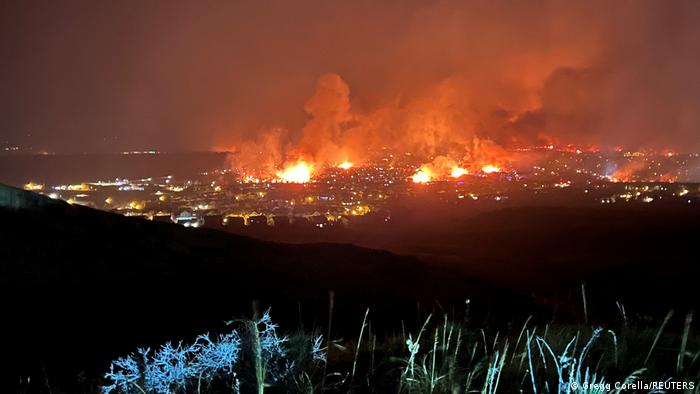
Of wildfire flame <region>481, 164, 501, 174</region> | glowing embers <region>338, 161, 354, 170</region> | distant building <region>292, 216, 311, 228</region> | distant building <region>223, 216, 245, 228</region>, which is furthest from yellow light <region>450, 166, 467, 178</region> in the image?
distant building <region>223, 216, 245, 228</region>

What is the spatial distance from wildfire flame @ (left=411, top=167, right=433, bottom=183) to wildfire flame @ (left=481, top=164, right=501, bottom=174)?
7.37 m

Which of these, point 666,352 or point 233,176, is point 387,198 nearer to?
point 233,176

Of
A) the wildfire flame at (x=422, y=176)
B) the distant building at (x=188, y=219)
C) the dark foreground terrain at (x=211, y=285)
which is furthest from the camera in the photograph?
the wildfire flame at (x=422, y=176)

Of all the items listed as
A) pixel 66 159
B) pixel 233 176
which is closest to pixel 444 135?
pixel 233 176

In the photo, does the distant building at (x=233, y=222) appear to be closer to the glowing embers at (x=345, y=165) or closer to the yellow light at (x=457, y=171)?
the glowing embers at (x=345, y=165)

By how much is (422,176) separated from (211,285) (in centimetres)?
5132

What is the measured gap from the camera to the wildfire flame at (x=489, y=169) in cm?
6660

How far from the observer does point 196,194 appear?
59.8m

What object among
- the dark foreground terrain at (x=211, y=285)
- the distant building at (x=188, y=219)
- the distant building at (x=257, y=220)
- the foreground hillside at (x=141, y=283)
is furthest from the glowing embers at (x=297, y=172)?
the foreground hillside at (x=141, y=283)

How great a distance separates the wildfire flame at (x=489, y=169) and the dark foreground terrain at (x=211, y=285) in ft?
130

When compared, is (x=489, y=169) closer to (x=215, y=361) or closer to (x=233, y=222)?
(x=233, y=222)

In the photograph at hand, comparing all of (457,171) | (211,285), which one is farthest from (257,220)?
(457,171)

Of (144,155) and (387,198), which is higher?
(144,155)

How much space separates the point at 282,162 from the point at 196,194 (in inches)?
586
